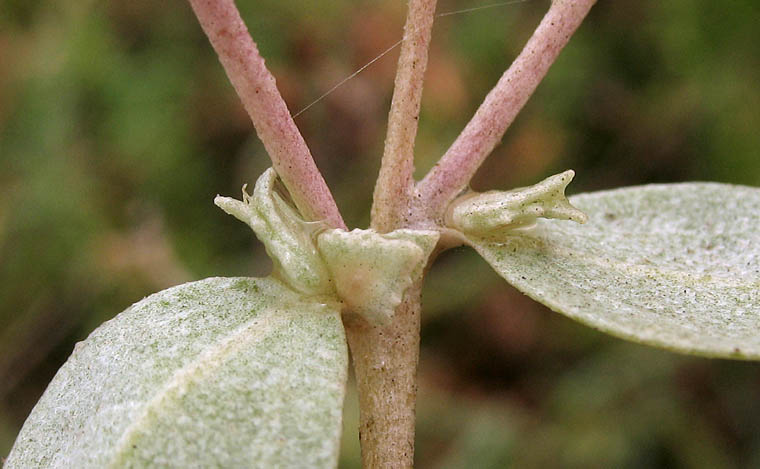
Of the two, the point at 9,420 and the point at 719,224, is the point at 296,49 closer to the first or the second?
the point at 9,420

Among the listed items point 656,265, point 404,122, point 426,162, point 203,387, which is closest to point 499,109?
point 404,122

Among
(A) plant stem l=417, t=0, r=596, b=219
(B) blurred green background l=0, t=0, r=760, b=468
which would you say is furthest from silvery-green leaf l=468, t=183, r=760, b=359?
(B) blurred green background l=0, t=0, r=760, b=468

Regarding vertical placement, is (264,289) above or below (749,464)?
above

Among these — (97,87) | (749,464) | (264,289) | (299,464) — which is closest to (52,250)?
(97,87)

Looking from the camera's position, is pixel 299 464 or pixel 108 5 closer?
pixel 299 464

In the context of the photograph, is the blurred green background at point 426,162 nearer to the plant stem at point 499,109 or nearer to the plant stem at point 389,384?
the plant stem at point 389,384

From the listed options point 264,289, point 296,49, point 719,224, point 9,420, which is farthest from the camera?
point 296,49

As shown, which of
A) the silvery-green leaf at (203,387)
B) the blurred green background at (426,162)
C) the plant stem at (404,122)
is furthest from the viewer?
the blurred green background at (426,162)

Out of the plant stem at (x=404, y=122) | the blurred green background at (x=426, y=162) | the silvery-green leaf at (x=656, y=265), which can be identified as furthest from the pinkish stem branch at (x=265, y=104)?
the blurred green background at (x=426, y=162)
